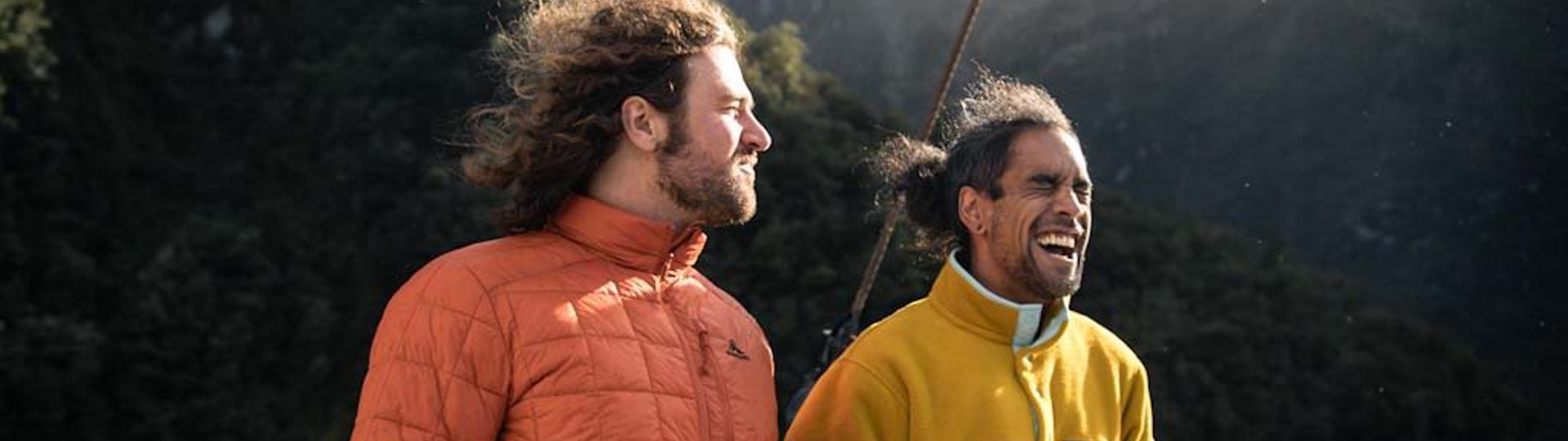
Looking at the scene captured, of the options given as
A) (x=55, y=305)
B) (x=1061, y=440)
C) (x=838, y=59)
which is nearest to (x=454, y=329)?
(x=1061, y=440)

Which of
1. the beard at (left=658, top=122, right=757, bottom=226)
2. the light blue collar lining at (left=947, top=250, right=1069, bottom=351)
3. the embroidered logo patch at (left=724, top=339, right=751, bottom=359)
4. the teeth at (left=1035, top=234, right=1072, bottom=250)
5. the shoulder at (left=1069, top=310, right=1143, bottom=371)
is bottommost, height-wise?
the shoulder at (left=1069, top=310, right=1143, bottom=371)

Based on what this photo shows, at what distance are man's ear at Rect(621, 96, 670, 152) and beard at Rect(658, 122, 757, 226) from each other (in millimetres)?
12

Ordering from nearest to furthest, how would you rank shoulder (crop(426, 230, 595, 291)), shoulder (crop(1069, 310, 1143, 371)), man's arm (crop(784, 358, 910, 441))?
shoulder (crop(426, 230, 595, 291)) → man's arm (crop(784, 358, 910, 441)) → shoulder (crop(1069, 310, 1143, 371))

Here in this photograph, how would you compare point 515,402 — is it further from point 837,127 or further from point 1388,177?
point 1388,177

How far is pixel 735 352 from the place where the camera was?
6.81 ft

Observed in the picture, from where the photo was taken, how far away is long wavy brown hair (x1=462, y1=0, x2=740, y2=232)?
2.04m

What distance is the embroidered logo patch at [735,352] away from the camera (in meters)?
2.06

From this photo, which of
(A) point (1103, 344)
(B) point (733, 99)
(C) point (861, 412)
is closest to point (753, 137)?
(B) point (733, 99)

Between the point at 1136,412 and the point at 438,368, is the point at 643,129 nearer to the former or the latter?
the point at 438,368

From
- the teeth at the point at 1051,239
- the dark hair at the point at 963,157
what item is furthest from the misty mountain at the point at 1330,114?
the teeth at the point at 1051,239

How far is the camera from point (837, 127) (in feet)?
62.0

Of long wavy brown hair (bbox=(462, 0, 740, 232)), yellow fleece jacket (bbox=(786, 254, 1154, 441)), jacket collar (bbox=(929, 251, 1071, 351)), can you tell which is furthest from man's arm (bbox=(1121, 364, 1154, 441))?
long wavy brown hair (bbox=(462, 0, 740, 232))

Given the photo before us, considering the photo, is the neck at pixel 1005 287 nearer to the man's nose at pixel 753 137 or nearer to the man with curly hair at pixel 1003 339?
the man with curly hair at pixel 1003 339

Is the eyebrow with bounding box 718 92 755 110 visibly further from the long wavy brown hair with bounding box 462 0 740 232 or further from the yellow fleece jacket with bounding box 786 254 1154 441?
the yellow fleece jacket with bounding box 786 254 1154 441
